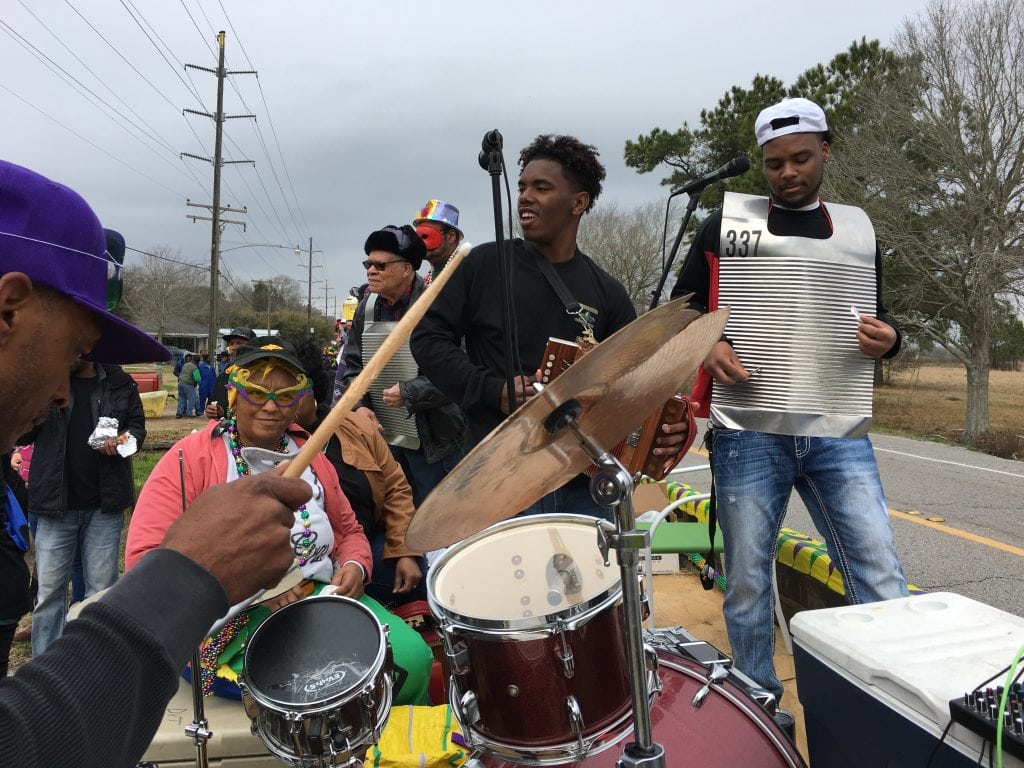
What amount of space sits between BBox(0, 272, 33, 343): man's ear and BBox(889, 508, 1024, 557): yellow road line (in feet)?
25.3

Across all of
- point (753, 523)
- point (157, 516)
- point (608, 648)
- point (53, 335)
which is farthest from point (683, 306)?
point (157, 516)

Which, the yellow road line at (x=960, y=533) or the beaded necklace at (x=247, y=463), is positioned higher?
the beaded necklace at (x=247, y=463)

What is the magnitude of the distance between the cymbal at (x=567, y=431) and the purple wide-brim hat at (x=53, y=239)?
760mm

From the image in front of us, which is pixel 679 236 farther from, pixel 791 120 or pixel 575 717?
pixel 575 717

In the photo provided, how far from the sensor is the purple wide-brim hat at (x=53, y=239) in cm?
110

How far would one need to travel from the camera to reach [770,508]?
2.73 meters

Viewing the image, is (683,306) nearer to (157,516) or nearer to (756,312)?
(756,312)

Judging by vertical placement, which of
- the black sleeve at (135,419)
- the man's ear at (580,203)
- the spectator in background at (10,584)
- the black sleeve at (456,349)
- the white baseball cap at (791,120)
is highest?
the white baseball cap at (791,120)

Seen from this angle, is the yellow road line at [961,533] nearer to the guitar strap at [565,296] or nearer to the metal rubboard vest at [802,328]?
the metal rubboard vest at [802,328]

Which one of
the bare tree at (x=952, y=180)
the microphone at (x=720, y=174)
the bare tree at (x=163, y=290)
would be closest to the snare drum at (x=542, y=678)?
the microphone at (x=720, y=174)

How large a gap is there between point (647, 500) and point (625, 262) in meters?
35.3

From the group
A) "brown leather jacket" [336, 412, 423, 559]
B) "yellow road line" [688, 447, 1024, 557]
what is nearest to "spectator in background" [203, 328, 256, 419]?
"brown leather jacket" [336, 412, 423, 559]

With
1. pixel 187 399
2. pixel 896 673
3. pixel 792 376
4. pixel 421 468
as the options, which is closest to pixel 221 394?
pixel 421 468

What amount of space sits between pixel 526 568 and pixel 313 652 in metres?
0.70
